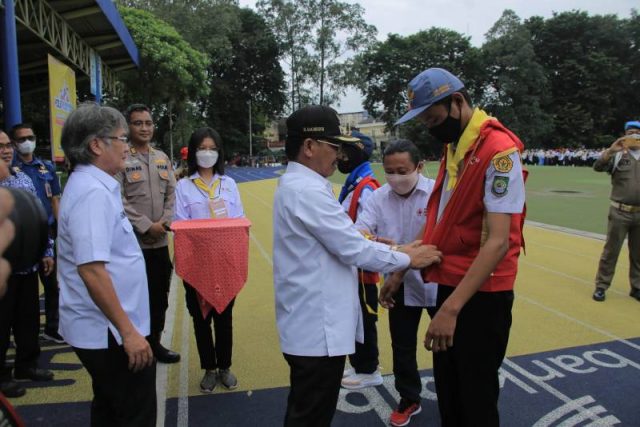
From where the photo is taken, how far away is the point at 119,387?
85.1 inches

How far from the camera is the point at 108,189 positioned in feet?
6.90

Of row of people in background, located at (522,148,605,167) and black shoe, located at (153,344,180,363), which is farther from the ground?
row of people in background, located at (522,148,605,167)

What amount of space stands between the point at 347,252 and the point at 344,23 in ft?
145

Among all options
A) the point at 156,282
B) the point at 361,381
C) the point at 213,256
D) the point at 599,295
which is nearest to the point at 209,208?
the point at 213,256

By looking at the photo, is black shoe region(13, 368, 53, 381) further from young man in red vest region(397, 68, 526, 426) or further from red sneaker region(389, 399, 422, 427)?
young man in red vest region(397, 68, 526, 426)

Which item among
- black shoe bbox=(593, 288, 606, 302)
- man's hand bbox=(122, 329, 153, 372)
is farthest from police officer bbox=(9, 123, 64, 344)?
black shoe bbox=(593, 288, 606, 302)

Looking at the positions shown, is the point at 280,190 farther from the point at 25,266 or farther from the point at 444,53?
Result: the point at 444,53

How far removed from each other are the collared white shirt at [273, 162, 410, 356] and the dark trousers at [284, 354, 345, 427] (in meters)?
0.06

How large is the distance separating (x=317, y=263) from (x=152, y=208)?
2.34 metres

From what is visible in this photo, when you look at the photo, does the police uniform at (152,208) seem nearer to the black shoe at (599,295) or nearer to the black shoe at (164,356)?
the black shoe at (164,356)

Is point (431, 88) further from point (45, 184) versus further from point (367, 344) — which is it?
point (45, 184)

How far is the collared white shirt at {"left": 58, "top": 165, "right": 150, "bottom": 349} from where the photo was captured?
6.47 ft

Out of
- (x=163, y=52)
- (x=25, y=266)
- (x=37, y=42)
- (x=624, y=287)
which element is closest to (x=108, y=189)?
(x=25, y=266)

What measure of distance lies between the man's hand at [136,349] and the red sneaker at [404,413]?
1.76m
